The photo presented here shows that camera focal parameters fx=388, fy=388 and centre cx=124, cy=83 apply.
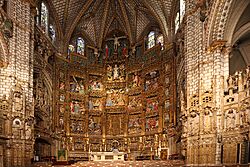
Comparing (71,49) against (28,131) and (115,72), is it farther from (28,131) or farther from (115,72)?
(28,131)

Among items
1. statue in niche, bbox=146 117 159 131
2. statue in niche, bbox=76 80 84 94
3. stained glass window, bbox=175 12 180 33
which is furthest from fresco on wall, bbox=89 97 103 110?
stained glass window, bbox=175 12 180 33

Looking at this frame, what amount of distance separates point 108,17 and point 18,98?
19947 millimetres

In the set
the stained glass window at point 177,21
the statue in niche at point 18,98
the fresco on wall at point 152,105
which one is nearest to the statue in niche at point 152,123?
the fresco on wall at point 152,105

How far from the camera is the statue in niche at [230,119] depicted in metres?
24.2

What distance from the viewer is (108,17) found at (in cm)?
4506

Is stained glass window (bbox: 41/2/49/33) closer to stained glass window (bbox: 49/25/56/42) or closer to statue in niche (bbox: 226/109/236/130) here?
stained glass window (bbox: 49/25/56/42)

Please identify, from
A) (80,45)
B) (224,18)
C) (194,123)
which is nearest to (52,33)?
(80,45)

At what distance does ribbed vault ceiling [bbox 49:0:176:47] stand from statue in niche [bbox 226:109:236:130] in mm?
16556

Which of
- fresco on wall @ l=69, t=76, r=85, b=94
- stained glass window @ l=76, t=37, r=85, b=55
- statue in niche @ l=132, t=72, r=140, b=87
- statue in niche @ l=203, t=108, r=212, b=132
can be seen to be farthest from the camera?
stained glass window @ l=76, t=37, r=85, b=55

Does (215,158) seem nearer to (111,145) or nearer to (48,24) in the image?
(111,145)

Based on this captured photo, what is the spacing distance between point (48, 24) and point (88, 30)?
7.03m

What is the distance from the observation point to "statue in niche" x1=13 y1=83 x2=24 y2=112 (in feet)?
91.4

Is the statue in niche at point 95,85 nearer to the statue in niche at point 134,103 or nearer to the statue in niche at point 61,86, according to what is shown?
the statue in niche at point 61,86

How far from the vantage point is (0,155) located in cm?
2644
